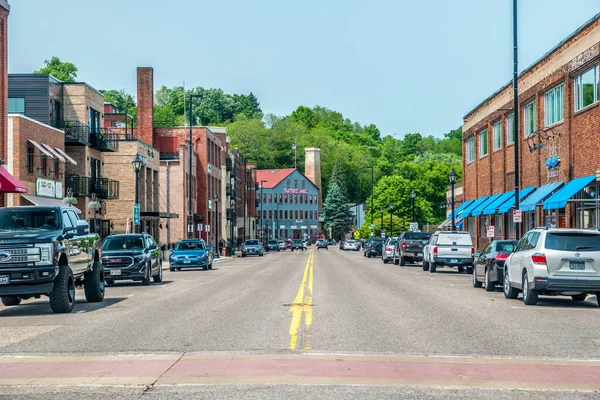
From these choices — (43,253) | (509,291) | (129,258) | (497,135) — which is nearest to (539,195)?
(497,135)

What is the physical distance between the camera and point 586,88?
35.9 metres

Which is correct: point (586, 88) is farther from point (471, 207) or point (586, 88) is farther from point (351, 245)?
point (351, 245)

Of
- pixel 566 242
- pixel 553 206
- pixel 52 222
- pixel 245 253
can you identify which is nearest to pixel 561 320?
pixel 566 242

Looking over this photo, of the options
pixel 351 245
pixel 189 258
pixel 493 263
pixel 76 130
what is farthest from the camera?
pixel 351 245

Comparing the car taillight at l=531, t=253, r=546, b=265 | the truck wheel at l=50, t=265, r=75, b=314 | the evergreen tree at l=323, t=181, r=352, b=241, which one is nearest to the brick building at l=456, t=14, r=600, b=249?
the car taillight at l=531, t=253, r=546, b=265

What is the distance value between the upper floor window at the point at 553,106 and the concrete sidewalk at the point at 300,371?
100ft

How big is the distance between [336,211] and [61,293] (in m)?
150

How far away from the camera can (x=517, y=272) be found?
839 inches

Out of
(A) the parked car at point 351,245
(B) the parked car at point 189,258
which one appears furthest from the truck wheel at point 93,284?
(A) the parked car at point 351,245

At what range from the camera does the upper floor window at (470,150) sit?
207ft

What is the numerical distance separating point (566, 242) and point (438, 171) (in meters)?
126

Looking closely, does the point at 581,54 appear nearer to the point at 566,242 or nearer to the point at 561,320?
the point at 566,242

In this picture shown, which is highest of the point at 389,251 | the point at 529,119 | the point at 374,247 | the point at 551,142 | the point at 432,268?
the point at 529,119

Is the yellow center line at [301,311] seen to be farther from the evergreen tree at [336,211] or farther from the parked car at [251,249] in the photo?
the evergreen tree at [336,211]
